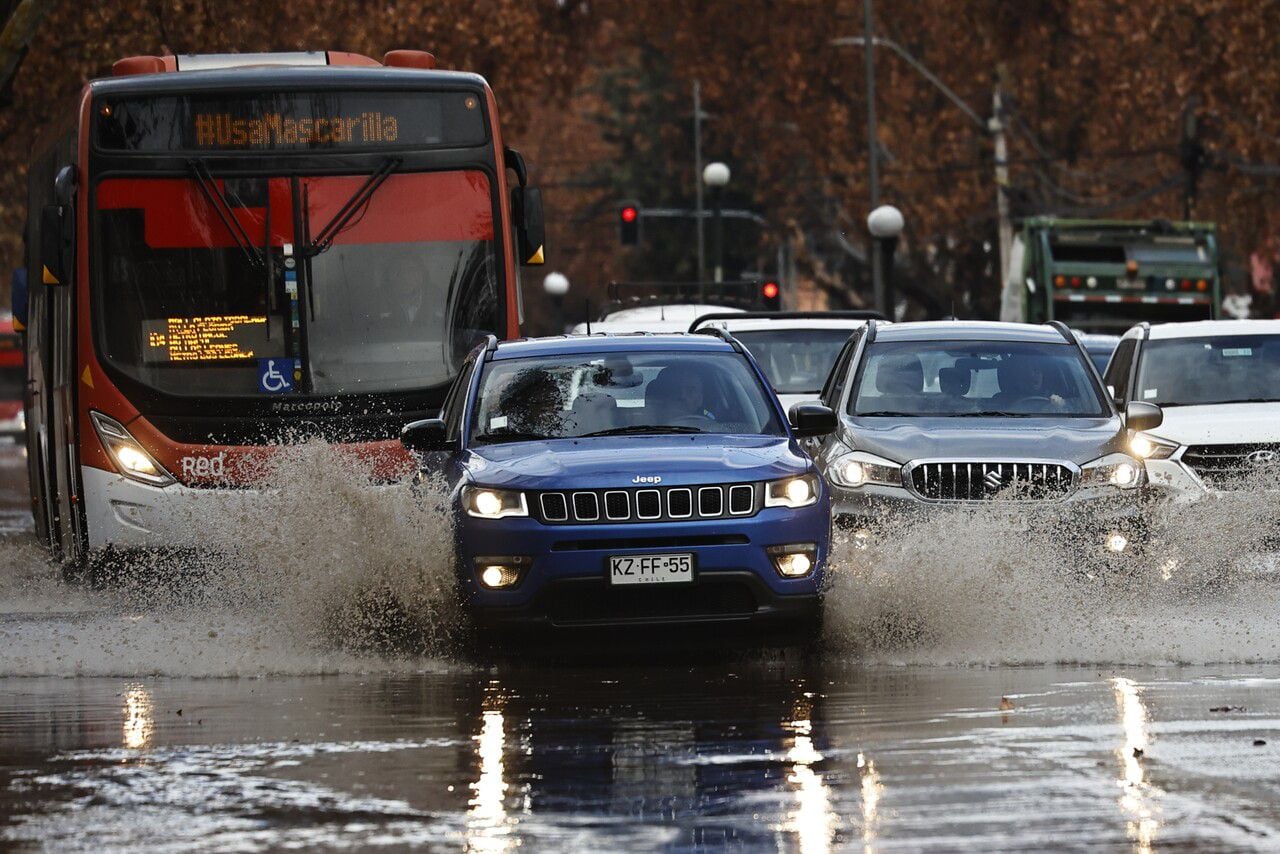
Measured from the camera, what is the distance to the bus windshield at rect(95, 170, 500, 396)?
17141 millimetres

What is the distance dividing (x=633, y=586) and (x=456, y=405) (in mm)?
2560

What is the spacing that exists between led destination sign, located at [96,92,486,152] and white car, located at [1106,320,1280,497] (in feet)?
14.6

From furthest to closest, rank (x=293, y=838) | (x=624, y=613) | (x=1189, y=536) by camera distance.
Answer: (x=1189, y=536)
(x=624, y=613)
(x=293, y=838)

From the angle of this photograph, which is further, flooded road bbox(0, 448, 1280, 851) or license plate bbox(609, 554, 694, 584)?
license plate bbox(609, 554, 694, 584)

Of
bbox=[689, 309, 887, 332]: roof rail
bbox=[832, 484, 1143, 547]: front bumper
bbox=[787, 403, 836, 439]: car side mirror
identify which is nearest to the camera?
bbox=[787, 403, 836, 439]: car side mirror

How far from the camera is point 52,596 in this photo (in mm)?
18312

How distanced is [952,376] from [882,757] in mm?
7600

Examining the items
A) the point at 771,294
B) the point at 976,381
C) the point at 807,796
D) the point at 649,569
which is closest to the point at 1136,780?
the point at 807,796

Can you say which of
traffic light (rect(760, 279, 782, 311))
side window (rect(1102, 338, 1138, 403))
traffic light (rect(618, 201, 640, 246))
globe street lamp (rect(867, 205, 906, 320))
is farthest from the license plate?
traffic light (rect(618, 201, 640, 246))

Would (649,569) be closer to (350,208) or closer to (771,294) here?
(350,208)

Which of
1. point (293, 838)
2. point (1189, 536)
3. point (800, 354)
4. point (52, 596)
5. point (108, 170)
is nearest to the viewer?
point (293, 838)

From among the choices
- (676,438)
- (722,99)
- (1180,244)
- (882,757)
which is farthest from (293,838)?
(722,99)

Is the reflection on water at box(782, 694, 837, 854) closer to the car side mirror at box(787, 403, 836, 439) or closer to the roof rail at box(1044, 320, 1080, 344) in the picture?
the car side mirror at box(787, 403, 836, 439)

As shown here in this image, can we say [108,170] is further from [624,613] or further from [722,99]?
[722,99]
